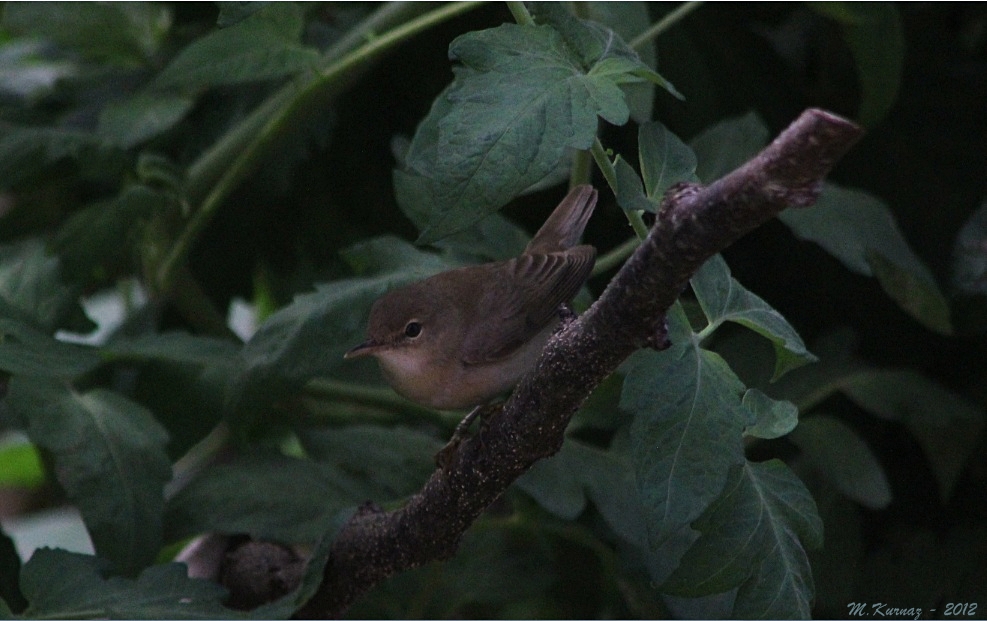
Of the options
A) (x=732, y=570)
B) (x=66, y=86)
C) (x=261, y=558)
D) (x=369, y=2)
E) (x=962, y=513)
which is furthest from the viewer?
(x=66, y=86)

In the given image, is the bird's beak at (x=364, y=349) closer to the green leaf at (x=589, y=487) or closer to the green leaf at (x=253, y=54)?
the green leaf at (x=589, y=487)

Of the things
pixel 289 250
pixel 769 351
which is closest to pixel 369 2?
pixel 289 250

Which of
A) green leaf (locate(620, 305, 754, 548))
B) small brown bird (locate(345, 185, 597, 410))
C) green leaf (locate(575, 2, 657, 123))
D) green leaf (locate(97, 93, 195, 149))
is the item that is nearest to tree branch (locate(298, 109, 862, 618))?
green leaf (locate(620, 305, 754, 548))

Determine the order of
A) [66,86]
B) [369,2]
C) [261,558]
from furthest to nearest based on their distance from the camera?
[66,86], [369,2], [261,558]

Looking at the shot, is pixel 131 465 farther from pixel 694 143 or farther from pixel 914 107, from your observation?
pixel 914 107

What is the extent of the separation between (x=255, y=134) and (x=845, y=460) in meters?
1.27

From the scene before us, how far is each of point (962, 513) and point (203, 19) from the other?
6.30ft

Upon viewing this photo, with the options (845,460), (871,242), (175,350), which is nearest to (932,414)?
(845,460)

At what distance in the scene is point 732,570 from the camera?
1208 millimetres

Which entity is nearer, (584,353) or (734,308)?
(584,353)

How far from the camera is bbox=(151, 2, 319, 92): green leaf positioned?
1775mm

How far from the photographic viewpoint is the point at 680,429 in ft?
3.71

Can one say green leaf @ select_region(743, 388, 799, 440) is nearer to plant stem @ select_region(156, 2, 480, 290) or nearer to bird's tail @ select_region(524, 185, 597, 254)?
bird's tail @ select_region(524, 185, 597, 254)

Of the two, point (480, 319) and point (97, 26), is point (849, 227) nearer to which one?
point (480, 319)
